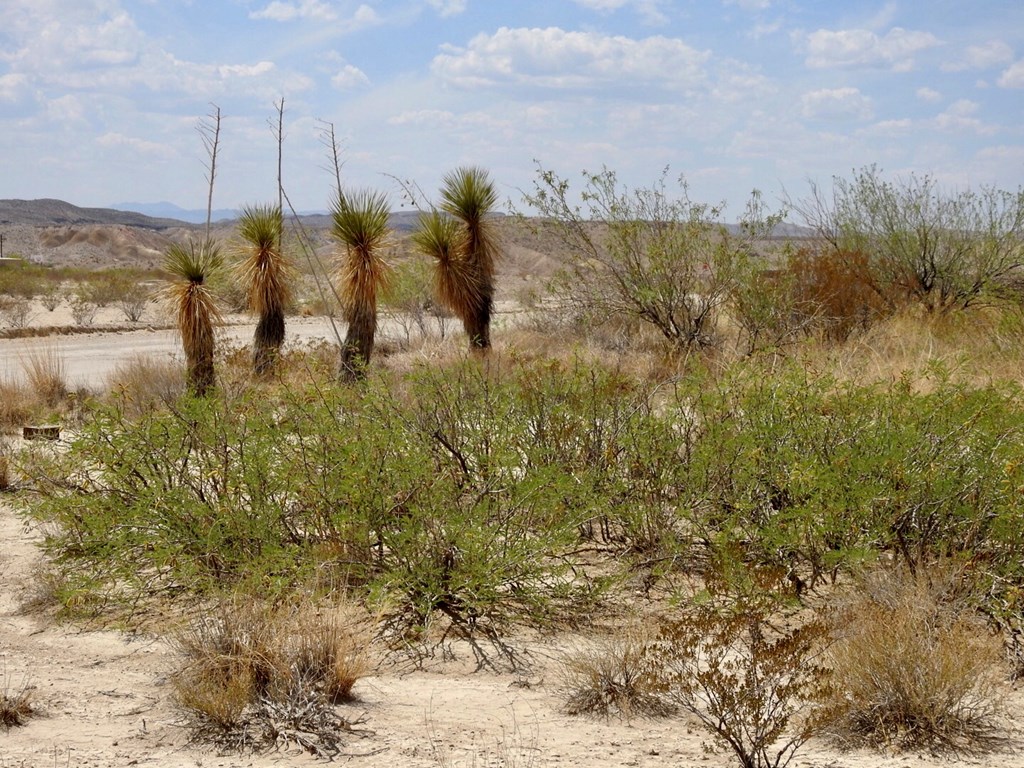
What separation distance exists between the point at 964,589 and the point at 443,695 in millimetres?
2854

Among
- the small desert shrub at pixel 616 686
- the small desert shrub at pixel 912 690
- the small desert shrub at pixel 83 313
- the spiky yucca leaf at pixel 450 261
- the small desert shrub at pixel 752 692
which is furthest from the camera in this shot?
the small desert shrub at pixel 83 313

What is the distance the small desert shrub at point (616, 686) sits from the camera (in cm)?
487

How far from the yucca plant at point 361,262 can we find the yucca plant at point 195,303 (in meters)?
1.65

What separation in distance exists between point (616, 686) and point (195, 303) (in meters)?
9.30

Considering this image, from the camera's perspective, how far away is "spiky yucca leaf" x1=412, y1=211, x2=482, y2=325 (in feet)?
51.2

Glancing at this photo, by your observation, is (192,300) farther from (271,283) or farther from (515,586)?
(515,586)

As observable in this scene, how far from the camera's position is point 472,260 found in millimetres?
16094

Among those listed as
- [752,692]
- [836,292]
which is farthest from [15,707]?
[836,292]

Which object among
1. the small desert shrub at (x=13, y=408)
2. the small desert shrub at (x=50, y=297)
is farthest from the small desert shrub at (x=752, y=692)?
the small desert shrub at (x=50, y=297)

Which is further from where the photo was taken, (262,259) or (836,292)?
(836,292)

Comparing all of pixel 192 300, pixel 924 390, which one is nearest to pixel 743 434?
pixel 924 390

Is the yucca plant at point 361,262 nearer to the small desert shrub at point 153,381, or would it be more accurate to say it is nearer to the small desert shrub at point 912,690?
the small desert shrub at point 153,381

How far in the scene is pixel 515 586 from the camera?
6.15 m

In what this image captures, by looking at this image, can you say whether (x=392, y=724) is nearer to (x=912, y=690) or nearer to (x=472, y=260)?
(x=912, y=690)
